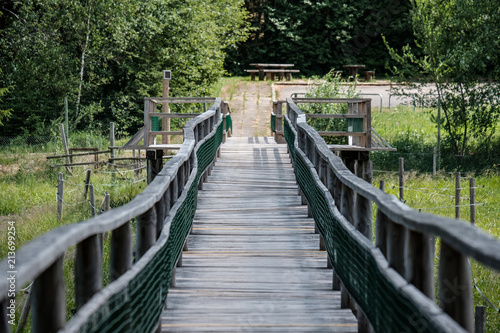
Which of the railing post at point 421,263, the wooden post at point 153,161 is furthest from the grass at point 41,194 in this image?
the railing post at point 421,263

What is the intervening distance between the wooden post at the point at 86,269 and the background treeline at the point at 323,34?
40949 millimetres

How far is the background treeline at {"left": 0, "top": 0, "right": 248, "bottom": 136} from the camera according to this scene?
82.5 ft

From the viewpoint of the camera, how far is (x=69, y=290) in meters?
10.7

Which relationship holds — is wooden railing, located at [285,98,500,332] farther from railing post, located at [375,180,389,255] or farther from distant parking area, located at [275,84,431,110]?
distant parking area, located at [275,84,431,110]

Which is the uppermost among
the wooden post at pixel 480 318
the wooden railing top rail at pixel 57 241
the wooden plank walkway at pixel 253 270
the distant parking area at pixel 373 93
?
the distant parking area at pixel 373 93

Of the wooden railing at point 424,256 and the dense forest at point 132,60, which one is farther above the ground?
the dense forest at point 132,60

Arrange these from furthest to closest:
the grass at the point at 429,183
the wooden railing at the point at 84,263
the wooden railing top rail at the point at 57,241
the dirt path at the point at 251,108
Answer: the dirt path at the point at 251,108
the grass at the point at 429,183
the wooden railing at the point at 84,263
the wooden railing top rail at the point at 57,241

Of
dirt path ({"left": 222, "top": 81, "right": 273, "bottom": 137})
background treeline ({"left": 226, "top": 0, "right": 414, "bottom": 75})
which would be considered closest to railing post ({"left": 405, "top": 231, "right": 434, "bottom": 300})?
dirt path ({"left": 222, "top": 81, "right": 273, "bottom": 137})

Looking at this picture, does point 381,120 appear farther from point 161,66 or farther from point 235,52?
point 235,52

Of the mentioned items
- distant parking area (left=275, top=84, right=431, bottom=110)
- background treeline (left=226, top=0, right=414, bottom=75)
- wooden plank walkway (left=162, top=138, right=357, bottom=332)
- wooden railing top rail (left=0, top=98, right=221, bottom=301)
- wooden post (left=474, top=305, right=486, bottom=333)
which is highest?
background treeline (left=226, top=0, right=414, bottom=75)

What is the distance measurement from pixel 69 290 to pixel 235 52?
3400 centimetres

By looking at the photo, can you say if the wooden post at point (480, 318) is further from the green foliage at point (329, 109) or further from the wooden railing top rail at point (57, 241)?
the green foliage at point (329, 109)

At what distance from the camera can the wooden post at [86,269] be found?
9.76ft

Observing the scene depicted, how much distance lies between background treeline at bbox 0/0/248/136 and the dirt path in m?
2.04
